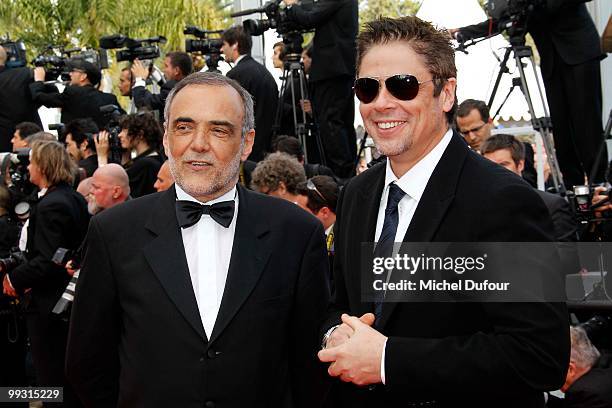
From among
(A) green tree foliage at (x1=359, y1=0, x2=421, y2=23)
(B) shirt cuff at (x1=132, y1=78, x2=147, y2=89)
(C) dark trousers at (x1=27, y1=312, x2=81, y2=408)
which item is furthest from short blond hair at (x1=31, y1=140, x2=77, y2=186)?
(A) green tree foliage at (x1=359, y1=0, x2=421, y2=23)

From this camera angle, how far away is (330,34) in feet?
22.9

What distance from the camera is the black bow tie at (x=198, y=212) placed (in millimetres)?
2688

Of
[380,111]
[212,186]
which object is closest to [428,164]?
[380,111]

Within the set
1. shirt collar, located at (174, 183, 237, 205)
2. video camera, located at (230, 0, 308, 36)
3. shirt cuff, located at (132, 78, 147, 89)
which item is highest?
video camera, located at (230, 0, 308, 36)

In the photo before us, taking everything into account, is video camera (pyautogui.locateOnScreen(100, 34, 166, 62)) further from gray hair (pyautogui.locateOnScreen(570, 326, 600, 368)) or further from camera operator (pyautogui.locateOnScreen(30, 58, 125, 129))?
gray hair (pyautogui.locateOnScreen(570, 326, 600, 368))

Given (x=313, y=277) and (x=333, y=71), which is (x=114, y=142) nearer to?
(x=333, y=71)

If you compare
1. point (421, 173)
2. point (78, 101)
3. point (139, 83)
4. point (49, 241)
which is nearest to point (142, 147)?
point (49, 241)

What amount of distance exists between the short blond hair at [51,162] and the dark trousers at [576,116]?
3.40m

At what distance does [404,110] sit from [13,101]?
815 centimetres

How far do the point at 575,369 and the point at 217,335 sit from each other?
272 centimetres

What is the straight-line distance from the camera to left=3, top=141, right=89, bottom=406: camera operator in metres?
5.71

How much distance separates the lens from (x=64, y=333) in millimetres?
5883

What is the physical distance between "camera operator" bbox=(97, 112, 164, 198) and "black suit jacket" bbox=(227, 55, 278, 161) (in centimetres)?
102

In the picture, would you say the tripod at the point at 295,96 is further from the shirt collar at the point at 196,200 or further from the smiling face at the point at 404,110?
the smiling face at the point at 404,110
